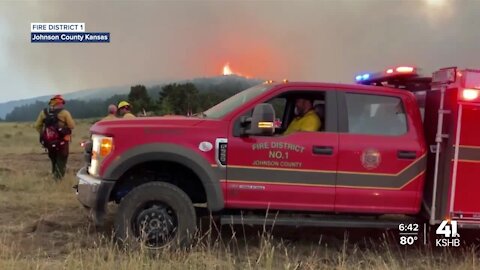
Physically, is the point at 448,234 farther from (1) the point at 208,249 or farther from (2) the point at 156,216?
(2) the point at 156,216

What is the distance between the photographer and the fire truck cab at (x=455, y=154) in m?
5.63

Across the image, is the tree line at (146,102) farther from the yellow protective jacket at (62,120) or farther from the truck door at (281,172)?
the truck door at (281,172)

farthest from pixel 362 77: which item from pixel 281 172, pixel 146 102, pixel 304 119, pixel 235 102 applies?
pixel 146 102

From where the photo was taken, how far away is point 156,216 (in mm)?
5594

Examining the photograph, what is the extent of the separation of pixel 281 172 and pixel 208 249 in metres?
1.08

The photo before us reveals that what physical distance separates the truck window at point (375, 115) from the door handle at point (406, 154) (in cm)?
22

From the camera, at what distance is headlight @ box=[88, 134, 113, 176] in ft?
18.6

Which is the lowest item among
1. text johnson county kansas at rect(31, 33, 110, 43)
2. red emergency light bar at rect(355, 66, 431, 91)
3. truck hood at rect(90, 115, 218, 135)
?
truck hood at rect(90, 115, 218, 135)

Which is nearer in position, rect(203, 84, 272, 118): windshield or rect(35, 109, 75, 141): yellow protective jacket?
rect(203, 84, 272, 118): windshield

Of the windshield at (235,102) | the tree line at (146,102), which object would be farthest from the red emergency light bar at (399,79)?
the tree line at (146,102)

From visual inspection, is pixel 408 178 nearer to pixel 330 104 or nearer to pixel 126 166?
pixel 330 104

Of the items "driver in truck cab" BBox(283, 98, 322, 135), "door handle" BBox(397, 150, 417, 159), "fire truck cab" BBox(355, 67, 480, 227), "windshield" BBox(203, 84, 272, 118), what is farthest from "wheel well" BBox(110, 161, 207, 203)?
"fire truck cab" BBox(355, 67, 480, 227)

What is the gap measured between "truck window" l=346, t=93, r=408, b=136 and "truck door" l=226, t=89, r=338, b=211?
41 cm

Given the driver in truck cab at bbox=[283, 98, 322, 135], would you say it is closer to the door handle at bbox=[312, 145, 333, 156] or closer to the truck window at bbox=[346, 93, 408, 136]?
the door handle at bbox=[312, 145, 333, 156]
